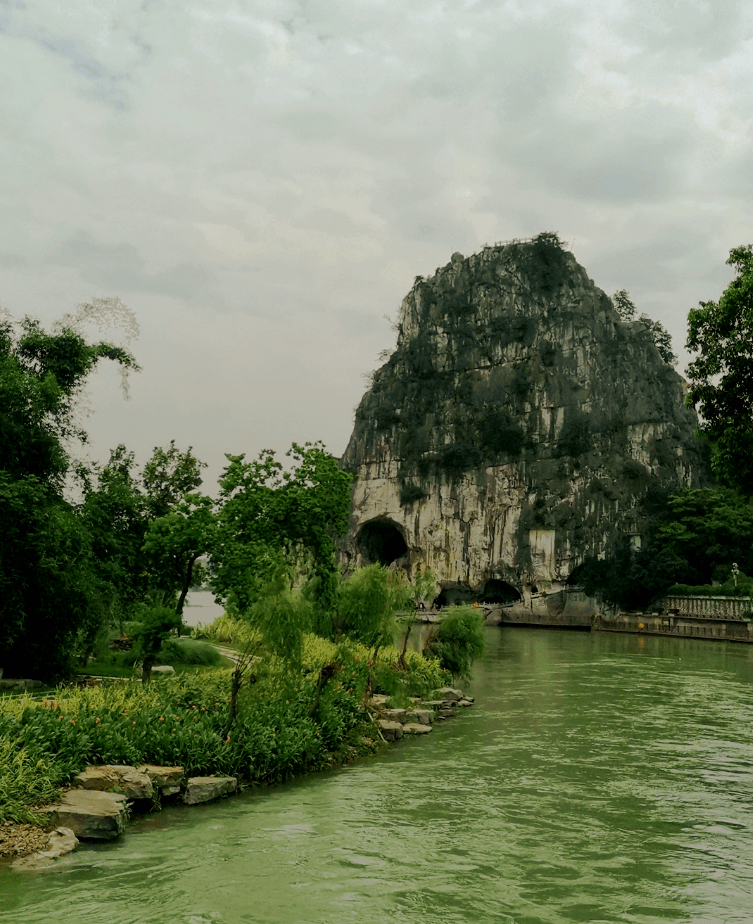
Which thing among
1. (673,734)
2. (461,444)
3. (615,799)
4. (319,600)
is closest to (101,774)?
(615,799)

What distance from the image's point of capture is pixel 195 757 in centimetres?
1228

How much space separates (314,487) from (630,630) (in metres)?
36.6

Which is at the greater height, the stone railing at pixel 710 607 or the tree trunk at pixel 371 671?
the stone railing at pixel 710 607

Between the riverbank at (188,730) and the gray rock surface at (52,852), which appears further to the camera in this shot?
the riverbank at (188,730)

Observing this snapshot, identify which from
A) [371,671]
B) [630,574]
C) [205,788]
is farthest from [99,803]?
[630,574]

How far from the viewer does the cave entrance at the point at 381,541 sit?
280ft

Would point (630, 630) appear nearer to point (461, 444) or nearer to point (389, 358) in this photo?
point (461, 444)

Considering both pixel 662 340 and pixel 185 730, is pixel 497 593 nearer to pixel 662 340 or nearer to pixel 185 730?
pixel 662 340

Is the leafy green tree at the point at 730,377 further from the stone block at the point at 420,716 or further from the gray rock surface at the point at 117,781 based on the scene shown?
the gray rock surface at the point at 117,781

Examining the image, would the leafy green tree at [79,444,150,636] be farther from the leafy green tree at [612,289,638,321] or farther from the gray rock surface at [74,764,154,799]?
the leafy green tree at [612,289,638,321]

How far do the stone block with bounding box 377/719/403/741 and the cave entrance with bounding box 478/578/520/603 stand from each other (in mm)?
64266

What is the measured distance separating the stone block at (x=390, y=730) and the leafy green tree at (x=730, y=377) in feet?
29.4

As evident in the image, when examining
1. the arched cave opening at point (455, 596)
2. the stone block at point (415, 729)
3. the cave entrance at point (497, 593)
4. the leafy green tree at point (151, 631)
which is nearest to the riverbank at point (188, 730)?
the leafy green tree at point (151, 631)

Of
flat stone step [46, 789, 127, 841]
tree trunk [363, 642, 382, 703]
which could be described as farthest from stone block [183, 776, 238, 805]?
tree trunk [363, 642, 382, 703]
